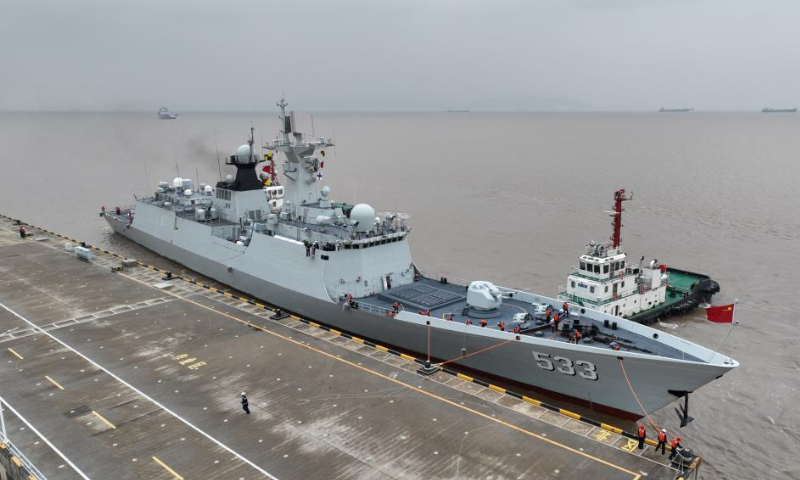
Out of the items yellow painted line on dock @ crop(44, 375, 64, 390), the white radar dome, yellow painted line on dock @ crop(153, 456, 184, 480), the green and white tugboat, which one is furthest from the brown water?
yellow painted line on dock @ crop(44, 375, 64, 390)

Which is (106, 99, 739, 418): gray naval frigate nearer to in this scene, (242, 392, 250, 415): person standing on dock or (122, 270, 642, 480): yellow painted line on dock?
(122, 270, 642, 480): yellow painted line on dock

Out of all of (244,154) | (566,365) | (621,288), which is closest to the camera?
(566,365)

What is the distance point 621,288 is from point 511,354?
1078 cm

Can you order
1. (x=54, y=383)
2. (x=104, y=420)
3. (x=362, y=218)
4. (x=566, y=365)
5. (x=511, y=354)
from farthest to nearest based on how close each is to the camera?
(x=362, y=218) < (x=511, y=354) < (x=566, y=365) < (x=54, y=383) < (x=104, y=420)

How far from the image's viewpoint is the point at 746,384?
2239cm

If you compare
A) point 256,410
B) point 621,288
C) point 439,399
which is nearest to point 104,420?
point 256,410

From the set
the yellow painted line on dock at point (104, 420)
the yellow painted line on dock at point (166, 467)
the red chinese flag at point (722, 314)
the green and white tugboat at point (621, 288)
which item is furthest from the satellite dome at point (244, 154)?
the red chinese flag at point (722, 314)

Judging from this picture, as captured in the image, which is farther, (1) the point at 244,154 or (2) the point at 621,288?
(1) the point at 244,154

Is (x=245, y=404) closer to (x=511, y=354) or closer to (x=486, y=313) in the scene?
(x=511, y=354)

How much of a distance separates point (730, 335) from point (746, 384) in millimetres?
5850

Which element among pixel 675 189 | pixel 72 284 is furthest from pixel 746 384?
pixel 675 189

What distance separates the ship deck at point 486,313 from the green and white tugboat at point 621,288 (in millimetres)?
4576

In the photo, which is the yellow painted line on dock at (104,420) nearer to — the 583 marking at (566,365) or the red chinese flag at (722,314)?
the 583 marking at (566,365)

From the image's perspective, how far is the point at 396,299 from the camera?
79.0 feet
